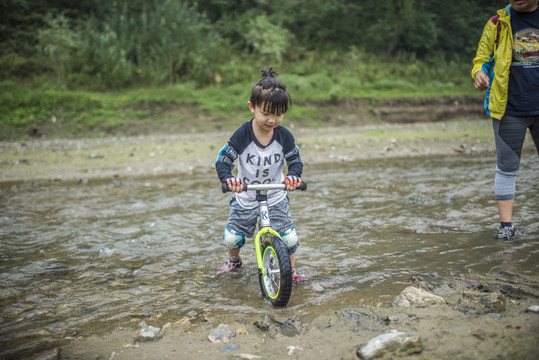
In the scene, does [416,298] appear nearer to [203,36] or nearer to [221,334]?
[221,334]

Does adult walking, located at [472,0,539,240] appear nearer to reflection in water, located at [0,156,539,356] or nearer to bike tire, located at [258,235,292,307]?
reflection in water, located at [0,156,539,356]

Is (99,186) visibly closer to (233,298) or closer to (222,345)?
(233,298)

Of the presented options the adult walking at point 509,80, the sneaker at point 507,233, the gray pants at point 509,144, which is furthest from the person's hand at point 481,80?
the sneaker at point 507,233

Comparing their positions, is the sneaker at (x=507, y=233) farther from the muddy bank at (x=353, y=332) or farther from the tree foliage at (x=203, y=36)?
the tree foliage at (x=203, y=36)

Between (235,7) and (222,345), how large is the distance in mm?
28021

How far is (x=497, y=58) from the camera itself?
402 centimetres

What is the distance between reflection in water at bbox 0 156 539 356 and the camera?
3.15m

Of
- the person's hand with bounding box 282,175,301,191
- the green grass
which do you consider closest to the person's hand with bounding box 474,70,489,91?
the person's hand with bounding box 282,175,301,191

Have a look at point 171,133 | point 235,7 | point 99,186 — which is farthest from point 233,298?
point 235,7

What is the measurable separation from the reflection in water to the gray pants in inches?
22.8

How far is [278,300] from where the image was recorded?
2.98m

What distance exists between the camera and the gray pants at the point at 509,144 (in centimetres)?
402

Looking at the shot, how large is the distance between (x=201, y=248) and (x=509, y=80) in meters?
3.82

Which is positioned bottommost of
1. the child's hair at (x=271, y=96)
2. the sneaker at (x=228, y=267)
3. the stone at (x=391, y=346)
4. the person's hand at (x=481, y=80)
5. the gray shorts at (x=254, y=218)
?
the sneaker at (x=228, y=267)
